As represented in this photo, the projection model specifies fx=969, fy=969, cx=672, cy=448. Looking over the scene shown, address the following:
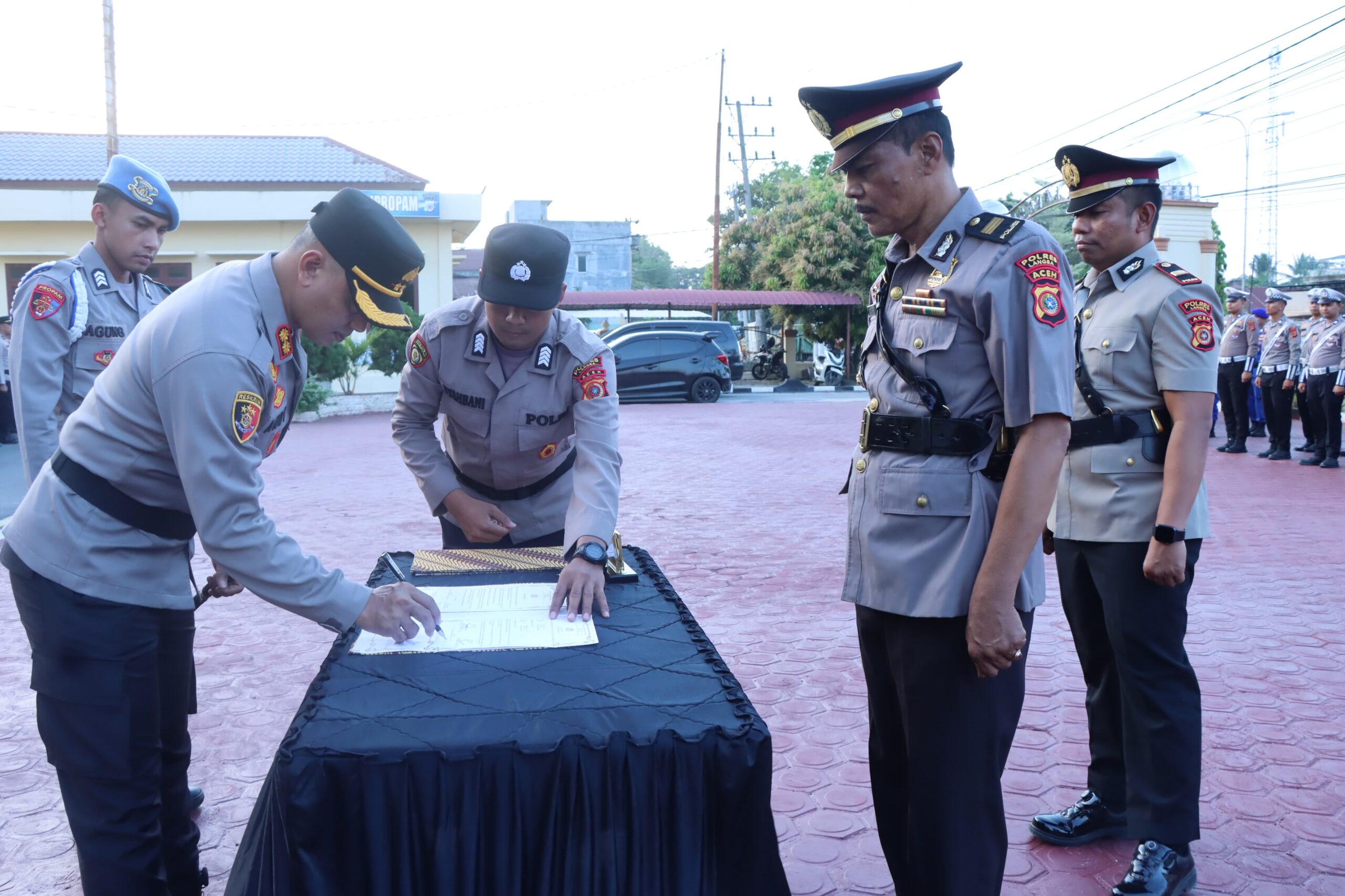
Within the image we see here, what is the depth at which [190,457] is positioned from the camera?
5.54 feet

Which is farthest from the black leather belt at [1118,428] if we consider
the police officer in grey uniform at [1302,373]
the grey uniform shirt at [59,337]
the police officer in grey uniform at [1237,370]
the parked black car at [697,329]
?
the parked black car at [697,329]

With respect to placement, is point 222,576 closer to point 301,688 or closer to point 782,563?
point 301,688

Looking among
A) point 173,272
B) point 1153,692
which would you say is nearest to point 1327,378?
point 1153,692

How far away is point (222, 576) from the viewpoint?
7.82 feet

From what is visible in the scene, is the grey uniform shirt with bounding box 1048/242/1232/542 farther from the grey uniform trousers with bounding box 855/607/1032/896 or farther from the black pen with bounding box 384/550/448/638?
the black pen with bounding box 384/550/448/638

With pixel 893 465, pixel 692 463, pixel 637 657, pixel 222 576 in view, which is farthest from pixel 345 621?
pixel 692 463

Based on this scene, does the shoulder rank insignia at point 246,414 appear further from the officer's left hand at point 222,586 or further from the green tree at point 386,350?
the green tree at point 386,350

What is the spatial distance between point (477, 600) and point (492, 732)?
73 cm

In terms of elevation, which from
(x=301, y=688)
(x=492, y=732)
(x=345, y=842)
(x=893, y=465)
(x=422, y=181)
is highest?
(x=422, y=181)

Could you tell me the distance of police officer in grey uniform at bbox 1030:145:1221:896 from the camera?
7.84ft

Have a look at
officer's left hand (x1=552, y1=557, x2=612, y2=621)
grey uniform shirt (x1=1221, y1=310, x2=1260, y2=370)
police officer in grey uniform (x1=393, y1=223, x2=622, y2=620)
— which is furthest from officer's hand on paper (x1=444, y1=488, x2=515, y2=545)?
grey uniform shirt (x1=1221, y1=310, x2=1260, y2=370)

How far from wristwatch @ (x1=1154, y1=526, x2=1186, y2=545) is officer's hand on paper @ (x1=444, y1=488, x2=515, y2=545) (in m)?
1.71

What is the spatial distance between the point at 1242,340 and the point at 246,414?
43.7 ft

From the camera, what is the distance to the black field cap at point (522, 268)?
8.21 feet
